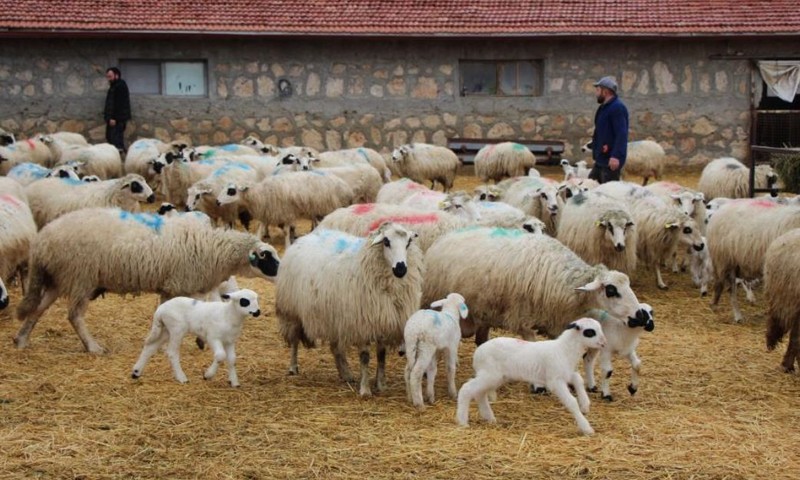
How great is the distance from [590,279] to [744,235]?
3163mm

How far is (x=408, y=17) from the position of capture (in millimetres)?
22422

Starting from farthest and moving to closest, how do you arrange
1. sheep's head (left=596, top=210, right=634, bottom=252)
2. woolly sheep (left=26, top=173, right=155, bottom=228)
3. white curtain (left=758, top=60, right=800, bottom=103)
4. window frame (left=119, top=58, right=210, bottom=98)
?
1. window frame (left=119, top=58, right=210, bottom=98)
2. white curtain (left=758, top=60, right=800, bottom=103)
3. woolly sheep (left=26, top=173, right=155, bottom=228)
4. sheep's head (left=596, top=210, right=634, bottom=252)

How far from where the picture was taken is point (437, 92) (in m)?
22.4

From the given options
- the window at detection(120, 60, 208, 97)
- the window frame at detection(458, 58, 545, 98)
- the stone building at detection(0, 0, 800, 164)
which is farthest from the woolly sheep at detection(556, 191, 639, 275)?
the window at detection(120, 60, 208, 97)

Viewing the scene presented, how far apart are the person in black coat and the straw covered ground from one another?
12.3m

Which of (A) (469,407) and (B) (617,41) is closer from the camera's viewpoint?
(A) (469,407)

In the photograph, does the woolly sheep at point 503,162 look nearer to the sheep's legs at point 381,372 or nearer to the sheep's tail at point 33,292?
the sheep's tail at point 33,292

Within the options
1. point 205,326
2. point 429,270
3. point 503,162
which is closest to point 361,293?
point 429,270

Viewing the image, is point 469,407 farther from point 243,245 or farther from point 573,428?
point 243,245

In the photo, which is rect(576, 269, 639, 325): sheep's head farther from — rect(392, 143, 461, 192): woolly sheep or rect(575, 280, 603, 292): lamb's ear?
rect(392, 143, 461, 192): woolly sheep

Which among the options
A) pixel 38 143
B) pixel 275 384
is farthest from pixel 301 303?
pixel 38 143

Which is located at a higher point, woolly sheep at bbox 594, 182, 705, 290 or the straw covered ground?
woolly sheep at bbox 594, 182, 705, 290

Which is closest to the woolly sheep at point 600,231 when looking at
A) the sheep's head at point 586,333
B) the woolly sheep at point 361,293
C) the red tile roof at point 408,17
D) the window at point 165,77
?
the woolly sheep at point 361,293

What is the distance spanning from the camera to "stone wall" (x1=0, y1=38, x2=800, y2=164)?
22156 millimetres
